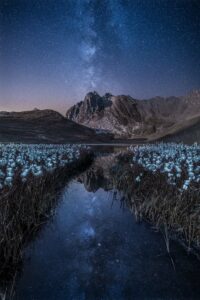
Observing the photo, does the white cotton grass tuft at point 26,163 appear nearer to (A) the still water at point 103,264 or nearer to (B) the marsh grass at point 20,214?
(B) the marsh grass at point 20,214

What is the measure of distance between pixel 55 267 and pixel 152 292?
82.5 inches

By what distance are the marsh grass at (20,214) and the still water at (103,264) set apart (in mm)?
295

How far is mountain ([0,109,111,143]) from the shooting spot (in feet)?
429

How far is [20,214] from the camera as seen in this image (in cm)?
743

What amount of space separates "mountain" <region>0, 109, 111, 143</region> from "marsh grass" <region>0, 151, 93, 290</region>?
112861mm

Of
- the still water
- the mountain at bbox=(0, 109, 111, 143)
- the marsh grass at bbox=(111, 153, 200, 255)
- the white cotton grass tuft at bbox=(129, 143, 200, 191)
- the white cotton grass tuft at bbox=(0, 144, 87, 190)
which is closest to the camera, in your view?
the still water

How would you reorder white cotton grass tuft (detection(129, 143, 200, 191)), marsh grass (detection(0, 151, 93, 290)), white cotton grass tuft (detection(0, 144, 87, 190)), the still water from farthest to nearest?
white cotton grass tuft (detection(129, 143, 200, 191)) → white cotton grass tuft (detection(0, 144, 87, 190)) → marsh grass (detection(0, 151, 93, 290)) → the still water

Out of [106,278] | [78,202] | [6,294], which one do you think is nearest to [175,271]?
[106,278]

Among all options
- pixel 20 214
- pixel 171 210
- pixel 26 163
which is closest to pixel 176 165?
pixel 171 210

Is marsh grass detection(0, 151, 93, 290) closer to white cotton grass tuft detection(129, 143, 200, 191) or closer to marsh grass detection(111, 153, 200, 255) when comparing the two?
marsh grass detection(111, 153, 200, 255)

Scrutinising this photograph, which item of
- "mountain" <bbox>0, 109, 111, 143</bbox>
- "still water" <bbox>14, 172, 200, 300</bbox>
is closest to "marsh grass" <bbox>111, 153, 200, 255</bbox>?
"still water" <bbox>14, 172, 200, 300</bbox>

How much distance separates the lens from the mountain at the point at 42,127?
429 ft

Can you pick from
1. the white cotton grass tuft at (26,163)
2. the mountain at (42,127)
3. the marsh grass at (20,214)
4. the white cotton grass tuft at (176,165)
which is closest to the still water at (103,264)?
the marsh grass at (20,214)

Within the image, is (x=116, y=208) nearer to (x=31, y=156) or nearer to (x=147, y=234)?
(x=147, y=234)
